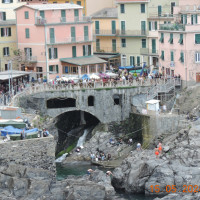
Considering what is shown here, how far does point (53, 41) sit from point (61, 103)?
31.6ft

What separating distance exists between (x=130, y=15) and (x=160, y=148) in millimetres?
33003

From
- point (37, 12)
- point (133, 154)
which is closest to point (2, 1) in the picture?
point (37, 12)

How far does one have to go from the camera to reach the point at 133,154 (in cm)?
9588

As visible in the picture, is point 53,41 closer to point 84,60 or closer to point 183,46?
point 84,60

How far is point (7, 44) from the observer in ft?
376

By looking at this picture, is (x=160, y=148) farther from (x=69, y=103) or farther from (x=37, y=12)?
(x=37, y=12)

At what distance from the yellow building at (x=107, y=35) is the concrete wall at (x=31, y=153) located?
40.8 metres

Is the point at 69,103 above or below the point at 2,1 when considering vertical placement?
below

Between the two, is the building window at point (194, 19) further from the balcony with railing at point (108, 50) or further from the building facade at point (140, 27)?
the balcony with railing at point (108, 50)

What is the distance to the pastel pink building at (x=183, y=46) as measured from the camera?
10525 cm

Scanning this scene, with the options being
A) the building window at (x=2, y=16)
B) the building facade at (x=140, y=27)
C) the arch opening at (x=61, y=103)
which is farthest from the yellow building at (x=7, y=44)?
the building facade at (x=140, y=27)


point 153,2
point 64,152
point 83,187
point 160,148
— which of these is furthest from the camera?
point 153,2

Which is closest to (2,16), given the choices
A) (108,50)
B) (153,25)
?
(108,50)

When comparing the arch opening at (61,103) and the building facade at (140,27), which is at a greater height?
the building facade at (140,27)
